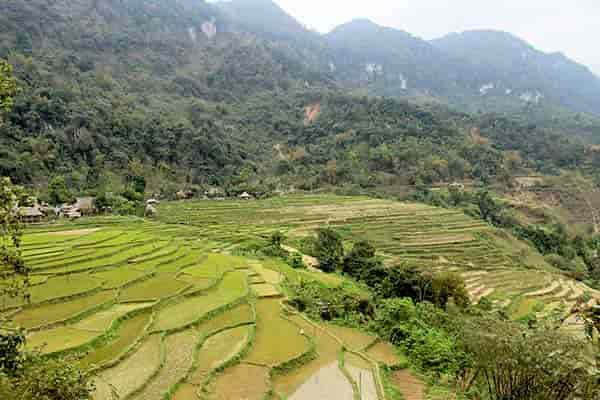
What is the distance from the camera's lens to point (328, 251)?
2425 cm

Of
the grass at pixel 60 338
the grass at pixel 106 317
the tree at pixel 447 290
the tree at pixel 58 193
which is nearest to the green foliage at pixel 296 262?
the tree at pixel 447 290

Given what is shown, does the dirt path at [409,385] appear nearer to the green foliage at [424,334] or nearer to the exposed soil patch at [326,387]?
the green foliage at [424,334]

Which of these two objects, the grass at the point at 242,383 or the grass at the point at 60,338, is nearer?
the grass at the point at 242,383

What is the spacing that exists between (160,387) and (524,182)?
221ft

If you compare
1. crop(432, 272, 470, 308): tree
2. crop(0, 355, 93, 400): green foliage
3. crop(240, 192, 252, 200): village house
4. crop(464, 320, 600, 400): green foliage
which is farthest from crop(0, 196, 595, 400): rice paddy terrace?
crop(240, 192, 252, 200): village house

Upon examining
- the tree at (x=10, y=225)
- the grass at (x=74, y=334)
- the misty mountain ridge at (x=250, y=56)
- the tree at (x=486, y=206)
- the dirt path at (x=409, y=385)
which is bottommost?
the tree at (x=486, y=206)

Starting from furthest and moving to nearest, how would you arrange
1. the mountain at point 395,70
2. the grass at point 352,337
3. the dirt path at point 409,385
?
the mountain at point 395,70, the grass at point 352,337, the dirt path at point 409,385

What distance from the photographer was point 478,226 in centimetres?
→ 3941

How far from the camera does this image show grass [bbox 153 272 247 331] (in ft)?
37.4

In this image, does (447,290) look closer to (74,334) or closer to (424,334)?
(424,334)

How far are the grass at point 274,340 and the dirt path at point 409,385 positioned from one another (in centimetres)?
234

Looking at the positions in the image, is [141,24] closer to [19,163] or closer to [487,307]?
[19,163]

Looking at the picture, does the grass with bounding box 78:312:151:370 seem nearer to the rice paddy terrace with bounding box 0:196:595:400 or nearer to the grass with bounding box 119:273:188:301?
the rice paddy terrace with bounding box 0:196:595:400

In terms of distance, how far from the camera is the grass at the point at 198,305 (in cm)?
1140
